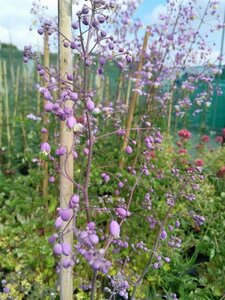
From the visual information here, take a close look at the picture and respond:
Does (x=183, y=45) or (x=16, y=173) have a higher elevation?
(x=183, y=45)

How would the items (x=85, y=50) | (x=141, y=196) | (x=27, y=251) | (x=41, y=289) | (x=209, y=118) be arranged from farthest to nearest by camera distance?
(x=209, y=118) < (x=141, y=196) < (x=27, y=251) < (x=41, y=289) < (x=85, y=50)

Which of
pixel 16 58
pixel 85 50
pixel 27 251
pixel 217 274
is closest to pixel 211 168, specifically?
pixel 217 274

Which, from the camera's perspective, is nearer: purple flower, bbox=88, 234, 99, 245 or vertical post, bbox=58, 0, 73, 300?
purple flower, bbox=88, 234, 99, 245

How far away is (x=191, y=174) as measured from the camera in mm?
1509

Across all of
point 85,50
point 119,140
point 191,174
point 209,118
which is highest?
point 85,50

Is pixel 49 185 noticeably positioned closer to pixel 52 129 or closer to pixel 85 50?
pixel 52 129

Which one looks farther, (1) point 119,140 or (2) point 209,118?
(2) point 209,118

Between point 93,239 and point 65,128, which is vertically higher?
point 65,128

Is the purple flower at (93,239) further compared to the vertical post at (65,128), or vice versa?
the vertical post at (65,128)

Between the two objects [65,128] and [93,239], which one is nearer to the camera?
[93,239]

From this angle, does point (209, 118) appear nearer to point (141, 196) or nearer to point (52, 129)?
point (52, 129)

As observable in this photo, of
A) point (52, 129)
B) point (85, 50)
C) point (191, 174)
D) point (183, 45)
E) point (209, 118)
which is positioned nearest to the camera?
point (85, 50)

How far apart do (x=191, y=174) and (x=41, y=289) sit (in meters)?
0.89

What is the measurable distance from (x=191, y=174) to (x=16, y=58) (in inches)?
311
